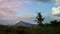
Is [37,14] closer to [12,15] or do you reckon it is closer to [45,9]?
[45,9]

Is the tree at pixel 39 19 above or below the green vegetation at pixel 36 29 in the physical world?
above

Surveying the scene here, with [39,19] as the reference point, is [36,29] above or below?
below

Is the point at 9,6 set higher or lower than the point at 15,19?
higher

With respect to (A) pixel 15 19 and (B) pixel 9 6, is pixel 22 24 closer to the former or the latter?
(A) pixel 15 19

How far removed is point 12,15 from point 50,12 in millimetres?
1077

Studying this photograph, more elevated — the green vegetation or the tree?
the tree

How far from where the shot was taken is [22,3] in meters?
5.66

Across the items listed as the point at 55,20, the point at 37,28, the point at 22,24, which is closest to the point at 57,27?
the point at 55,20

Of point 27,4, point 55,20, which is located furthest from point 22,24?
point 55,20

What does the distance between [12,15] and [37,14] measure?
699 millimetres

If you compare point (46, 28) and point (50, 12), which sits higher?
point (50, 12)

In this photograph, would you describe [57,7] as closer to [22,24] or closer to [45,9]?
[45,9]

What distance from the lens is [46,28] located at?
18.4ft

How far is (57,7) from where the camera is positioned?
18.8 ft
